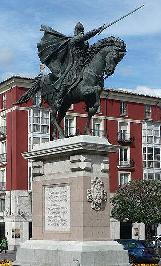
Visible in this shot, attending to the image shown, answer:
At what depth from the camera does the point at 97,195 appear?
19.8 meters

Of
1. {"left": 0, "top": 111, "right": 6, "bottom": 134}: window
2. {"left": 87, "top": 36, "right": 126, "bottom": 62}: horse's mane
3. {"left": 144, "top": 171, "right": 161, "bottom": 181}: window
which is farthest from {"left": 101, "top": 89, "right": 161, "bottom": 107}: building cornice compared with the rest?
{"left": 87, "top": 36, "right": 126, "bottom": 62}: horse's mane

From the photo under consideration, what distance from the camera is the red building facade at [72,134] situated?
208 ft

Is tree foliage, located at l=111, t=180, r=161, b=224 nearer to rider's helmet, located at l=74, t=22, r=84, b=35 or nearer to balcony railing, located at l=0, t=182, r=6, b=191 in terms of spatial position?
balcony railing, located at l=0, t=182, r=6, b=191

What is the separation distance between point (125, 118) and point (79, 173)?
52338mm

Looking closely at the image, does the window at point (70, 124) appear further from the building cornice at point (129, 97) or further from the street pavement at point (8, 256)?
the street pavement at point (8, 256)

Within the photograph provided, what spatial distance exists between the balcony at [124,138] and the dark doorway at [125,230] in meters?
8.99

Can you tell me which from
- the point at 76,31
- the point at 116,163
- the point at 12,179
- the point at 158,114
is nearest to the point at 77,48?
the point at 76,31

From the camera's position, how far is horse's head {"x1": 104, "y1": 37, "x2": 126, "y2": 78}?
821 inches

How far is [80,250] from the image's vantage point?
19000mm

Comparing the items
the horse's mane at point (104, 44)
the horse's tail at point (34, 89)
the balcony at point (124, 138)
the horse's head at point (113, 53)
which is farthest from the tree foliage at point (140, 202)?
the horse's head at point (113, 53)

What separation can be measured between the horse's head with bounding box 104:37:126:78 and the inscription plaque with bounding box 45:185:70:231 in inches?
164

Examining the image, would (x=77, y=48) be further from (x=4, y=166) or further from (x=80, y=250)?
(x=4, y=166)

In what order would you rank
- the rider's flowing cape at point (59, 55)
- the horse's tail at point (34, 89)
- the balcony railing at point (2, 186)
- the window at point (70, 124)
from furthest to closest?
the window at point (70, 124), the balcony railing at point (2, 186), the horse's tail at point (34, 89), the rider's flowing cape at point (59, 55)

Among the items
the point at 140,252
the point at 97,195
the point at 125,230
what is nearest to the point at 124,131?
the point at 125,230
